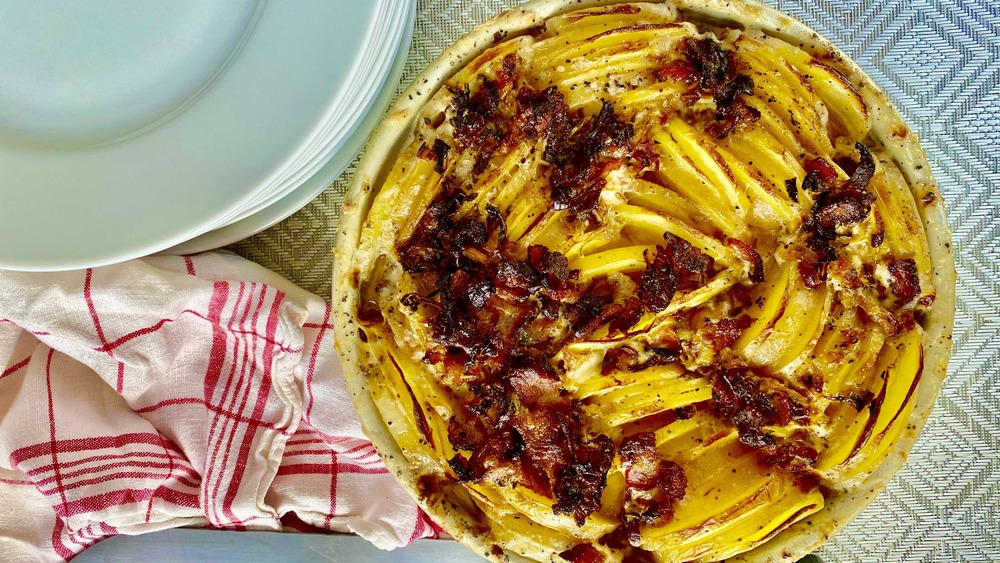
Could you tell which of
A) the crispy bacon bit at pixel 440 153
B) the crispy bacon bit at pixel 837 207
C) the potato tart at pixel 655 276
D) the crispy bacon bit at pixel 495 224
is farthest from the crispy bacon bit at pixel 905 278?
the crispy bacon bit at pixel 440 153

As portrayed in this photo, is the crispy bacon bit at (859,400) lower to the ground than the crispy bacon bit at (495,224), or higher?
lower

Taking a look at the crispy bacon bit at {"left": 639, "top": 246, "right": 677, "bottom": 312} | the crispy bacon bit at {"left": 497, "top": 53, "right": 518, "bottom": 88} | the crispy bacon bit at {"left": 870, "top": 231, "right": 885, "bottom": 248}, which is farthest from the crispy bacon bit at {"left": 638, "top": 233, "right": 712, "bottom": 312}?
the crispy bacon bit at {"left": 497, "top": 53, "right": 518, "bottom": 88}

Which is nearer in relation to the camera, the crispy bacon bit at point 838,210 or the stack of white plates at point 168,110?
the crispy bacon bit at point 838,210

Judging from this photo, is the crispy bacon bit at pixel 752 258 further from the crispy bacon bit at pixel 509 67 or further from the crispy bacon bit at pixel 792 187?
the crispy bacon bit at pixel 509 67

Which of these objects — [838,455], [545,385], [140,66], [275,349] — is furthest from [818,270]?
[140,66]

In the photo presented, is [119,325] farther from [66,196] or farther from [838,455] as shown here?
[838,455]

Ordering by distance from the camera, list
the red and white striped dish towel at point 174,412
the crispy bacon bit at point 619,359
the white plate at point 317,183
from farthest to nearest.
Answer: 1. the red and white striped dish towel at point 174,412
2. the white plate at point 317,183
3. the crispy bacon bit at point 619,359
